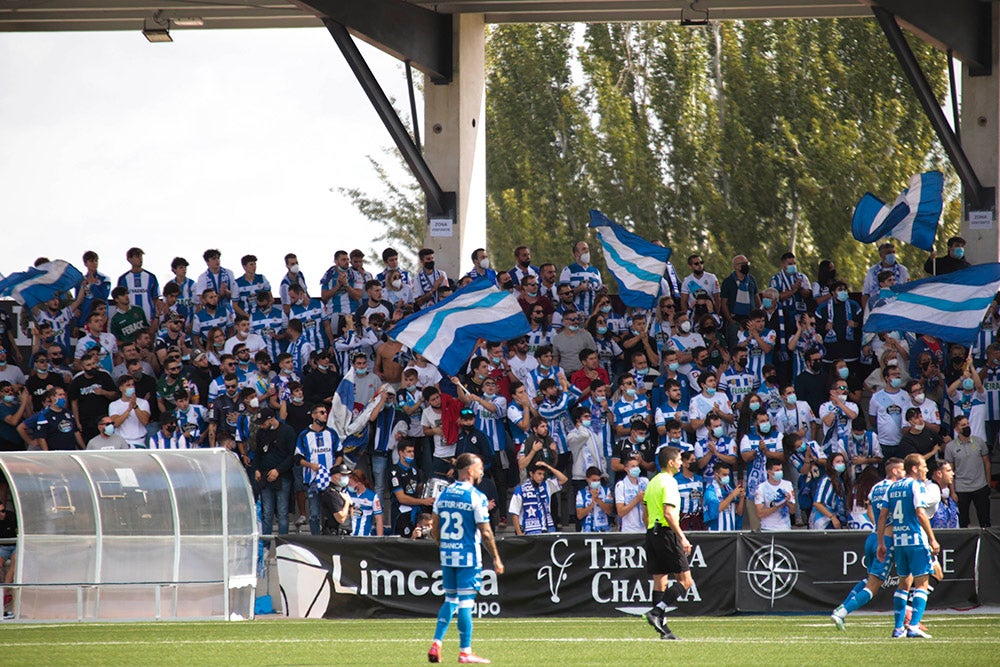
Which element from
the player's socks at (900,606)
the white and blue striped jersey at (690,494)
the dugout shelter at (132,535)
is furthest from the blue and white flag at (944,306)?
the dugout shelter at (132,535)

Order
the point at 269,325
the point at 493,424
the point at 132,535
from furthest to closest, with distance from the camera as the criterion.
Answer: the point at 269,325 → the point at 493,424 → the point at 132,535

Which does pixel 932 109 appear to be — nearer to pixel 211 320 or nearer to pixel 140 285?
pixel 211 320

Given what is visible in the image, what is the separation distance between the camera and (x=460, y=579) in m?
13.0

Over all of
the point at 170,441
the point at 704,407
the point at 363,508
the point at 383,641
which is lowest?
the point at 383,641

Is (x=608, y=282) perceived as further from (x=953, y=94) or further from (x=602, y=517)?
(x=602, y=517)

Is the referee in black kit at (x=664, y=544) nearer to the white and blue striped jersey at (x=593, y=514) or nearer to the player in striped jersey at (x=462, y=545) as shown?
the player in striped jersey at (x=462, y=545)

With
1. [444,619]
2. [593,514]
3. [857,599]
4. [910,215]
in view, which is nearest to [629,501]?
[593,514]

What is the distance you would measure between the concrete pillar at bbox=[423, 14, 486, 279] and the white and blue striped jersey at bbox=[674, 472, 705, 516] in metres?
7.45

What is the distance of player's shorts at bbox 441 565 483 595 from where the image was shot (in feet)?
42.6

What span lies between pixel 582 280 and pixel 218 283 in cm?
623

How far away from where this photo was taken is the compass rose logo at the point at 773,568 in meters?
19.0

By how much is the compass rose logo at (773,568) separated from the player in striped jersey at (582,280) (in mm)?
6105

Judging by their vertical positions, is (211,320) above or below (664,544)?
above

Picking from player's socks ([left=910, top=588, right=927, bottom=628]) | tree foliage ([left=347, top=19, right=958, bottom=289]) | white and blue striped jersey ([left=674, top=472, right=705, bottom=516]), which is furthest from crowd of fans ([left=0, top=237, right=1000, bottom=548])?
tree foliage ([left=347, top=19, right=958, bottom=289])
